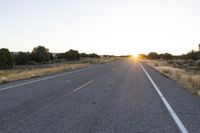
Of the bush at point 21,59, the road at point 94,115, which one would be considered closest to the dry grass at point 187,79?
the road at point 94,115

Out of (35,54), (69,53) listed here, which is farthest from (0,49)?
(69,53)

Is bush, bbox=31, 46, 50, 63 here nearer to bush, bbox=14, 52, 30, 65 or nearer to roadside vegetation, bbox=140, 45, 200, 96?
Answer: bush, bbox=14, 52, 30, 65

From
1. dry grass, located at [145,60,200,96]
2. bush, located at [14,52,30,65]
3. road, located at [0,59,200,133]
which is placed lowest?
bush, located at [14,52,30,65]

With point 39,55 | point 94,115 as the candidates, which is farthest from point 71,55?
point 94,115

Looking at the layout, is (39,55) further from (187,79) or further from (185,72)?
(187,79)

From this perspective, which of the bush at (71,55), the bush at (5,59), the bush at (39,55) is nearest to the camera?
the bush at (5,59)

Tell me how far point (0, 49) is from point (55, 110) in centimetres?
8445

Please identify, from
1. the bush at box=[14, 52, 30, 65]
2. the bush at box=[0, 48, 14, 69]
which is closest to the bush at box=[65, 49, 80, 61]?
the bush at box=[14, 52, 30, 65]

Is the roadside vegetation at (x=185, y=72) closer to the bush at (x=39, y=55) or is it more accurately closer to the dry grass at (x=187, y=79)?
the dry grass at (x=187, y=79)

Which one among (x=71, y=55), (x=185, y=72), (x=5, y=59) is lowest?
(x=71, y=55)

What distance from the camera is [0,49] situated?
8775 cm

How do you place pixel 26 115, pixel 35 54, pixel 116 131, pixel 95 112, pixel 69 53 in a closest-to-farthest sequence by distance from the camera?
pixel 116 131 < pixel 26 115 < pixel 95 112 < pixel 35 54 < pixel 69 53

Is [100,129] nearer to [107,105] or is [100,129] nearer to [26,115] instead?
A: [26,115]

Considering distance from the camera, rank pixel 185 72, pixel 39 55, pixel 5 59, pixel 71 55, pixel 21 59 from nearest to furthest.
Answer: pixel 185 72 → pixel 5 59 → pixel 21 59 → pixel 39 55 → pixel 71 55
